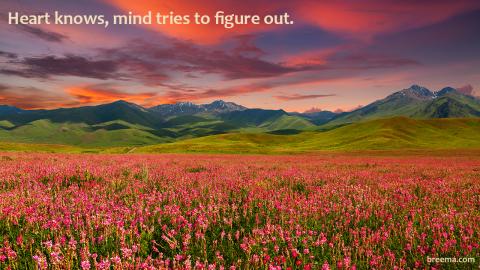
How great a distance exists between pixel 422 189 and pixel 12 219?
10.9 metres

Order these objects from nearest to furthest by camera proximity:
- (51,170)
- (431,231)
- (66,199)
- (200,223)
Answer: (200,223) → (431,231) → (66,199) → (51,170)

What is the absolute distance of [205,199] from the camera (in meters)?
7.15

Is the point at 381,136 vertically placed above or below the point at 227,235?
above

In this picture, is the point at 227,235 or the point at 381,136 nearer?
the point at 227,235

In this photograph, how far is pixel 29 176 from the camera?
1039 centimetres

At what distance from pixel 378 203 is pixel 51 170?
36.8ft

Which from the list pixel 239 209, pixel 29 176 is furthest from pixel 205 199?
pixel 29 176

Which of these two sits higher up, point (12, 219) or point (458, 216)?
point (12, 219)

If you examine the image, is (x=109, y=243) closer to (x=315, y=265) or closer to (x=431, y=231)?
(x=315, y=265)

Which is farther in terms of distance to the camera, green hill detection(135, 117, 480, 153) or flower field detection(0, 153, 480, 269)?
green hill detection(135, 117, 480, 153)

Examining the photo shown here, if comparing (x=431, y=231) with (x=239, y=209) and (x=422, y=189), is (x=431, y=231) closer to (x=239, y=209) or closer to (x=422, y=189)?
(x=239, y=209)

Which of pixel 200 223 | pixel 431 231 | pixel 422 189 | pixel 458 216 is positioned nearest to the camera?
pixel 200 223

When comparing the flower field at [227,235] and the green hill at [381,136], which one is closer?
the flower field at [227,235]

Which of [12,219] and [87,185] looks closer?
[12,219]
